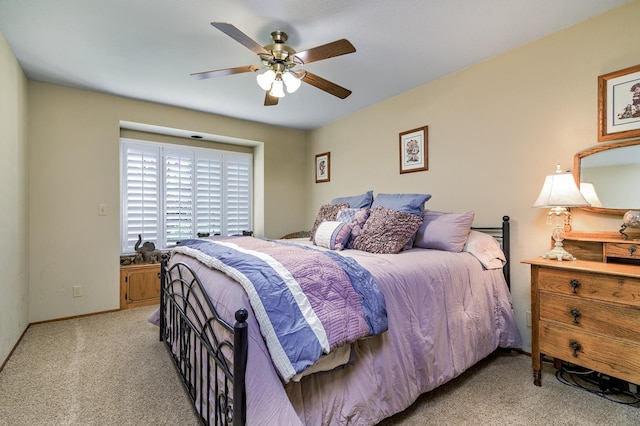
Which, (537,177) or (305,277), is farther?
(537,177)

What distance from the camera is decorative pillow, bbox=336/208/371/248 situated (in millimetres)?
2541

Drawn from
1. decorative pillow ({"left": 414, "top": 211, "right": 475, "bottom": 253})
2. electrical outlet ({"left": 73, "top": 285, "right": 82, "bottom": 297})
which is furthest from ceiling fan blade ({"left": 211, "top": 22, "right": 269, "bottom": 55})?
electrical outlet ({"left": 73, "top": 285, "right": 82, "bottom": 297})

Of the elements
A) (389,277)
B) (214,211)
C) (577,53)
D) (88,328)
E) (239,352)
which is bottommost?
(88,328)

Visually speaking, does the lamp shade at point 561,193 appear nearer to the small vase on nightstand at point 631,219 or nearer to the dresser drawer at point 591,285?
the small vase on nightstand at point 631,219

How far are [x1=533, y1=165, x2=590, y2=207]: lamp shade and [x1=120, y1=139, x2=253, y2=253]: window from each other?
3816 millimetres

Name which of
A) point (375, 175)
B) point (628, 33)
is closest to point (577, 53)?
point (628, 33)

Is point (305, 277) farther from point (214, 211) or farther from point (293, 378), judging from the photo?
point (214, 211)

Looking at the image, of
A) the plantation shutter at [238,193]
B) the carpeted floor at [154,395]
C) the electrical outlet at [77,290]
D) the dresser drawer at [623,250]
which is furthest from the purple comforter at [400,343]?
the plantation shutter at [238,193]

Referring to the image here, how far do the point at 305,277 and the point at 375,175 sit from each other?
8.41ft

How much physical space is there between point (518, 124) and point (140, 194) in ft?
13.7

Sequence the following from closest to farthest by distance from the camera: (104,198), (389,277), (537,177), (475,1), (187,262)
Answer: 1. (389,277)
2. (475,1)
3. (187,262)
4. (537,177)
5. (104,198)

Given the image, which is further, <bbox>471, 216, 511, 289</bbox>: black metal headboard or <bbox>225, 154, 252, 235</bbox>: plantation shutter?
<bbox>225, 154, 252, 235</bbox>: plantation shutter

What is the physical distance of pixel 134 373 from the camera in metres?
2.09

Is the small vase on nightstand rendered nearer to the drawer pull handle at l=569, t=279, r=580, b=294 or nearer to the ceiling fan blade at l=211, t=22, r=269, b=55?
the drawer pull handle at l=569, t=279, r=580, b=294
